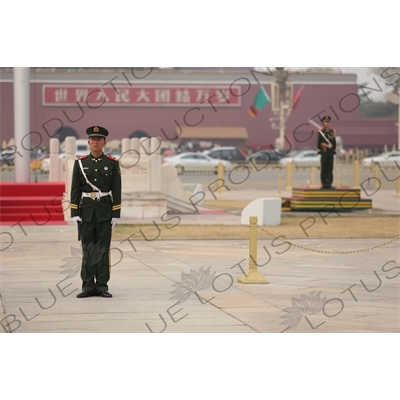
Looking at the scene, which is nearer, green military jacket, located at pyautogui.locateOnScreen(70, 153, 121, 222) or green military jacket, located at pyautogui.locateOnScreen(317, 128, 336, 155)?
green military jacket, located at pyautogui.locateOnScreen(70, 153, 121, 222)

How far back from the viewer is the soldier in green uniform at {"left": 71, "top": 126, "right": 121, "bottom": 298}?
32.3 feet

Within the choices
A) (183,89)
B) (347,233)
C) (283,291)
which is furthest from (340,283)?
(183,89)

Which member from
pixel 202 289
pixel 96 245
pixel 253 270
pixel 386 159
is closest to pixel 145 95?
pixel 386 159

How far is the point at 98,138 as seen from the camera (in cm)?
968

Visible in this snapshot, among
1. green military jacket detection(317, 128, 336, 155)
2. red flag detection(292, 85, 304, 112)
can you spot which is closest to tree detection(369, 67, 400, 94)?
green military jacket detection(317, 128, 336, 155)

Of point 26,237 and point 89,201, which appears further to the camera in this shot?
point 26,237

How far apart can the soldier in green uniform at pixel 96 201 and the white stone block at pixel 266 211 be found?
30.8 ft

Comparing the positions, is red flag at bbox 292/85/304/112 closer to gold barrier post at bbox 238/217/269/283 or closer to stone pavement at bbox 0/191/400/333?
stone pavement at bbox 0/191/400/333

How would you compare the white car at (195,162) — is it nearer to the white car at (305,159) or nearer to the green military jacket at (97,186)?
the white car at (305,159)

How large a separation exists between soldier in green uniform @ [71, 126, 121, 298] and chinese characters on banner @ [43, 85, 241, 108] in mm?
45916

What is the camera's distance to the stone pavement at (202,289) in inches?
343

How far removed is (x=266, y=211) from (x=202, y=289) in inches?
336

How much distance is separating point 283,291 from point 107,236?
7.24ft

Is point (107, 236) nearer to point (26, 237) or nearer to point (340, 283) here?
point (340, 283)
